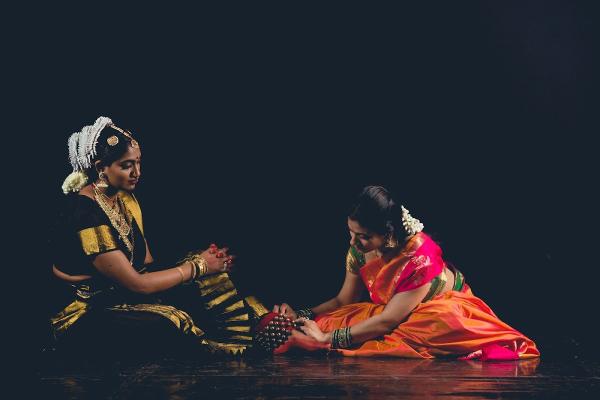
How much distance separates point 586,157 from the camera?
4.74 m

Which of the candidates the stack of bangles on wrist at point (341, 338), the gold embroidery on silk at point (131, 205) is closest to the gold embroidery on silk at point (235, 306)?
the stack of bangles on wrist at point (341, 338)

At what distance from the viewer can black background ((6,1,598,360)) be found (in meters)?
4.59

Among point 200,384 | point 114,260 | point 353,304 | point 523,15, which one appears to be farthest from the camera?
point 523,15

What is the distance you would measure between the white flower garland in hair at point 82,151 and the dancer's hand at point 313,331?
1248mm

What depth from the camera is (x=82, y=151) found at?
12.6 feet

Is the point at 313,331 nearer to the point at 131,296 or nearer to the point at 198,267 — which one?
the point at 198,267

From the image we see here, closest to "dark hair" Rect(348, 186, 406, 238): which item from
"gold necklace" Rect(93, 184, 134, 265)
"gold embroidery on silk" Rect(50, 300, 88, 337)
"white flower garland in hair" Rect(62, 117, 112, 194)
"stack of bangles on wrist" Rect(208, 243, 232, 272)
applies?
"stack of bangles on wrist" Rect(208, 243, 232, 272)

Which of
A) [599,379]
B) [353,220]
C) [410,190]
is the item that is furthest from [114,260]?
[599,379]

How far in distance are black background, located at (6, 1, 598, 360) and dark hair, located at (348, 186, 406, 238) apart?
992 millimetres

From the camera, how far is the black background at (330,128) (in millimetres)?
4586

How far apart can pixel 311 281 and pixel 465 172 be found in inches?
43.5

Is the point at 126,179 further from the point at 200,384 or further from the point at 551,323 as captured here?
the point at 551,323

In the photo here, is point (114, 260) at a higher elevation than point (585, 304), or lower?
higher

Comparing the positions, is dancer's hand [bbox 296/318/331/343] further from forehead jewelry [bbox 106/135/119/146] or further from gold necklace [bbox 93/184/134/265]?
forehead jewelry [bbox 106/135/119/146]
